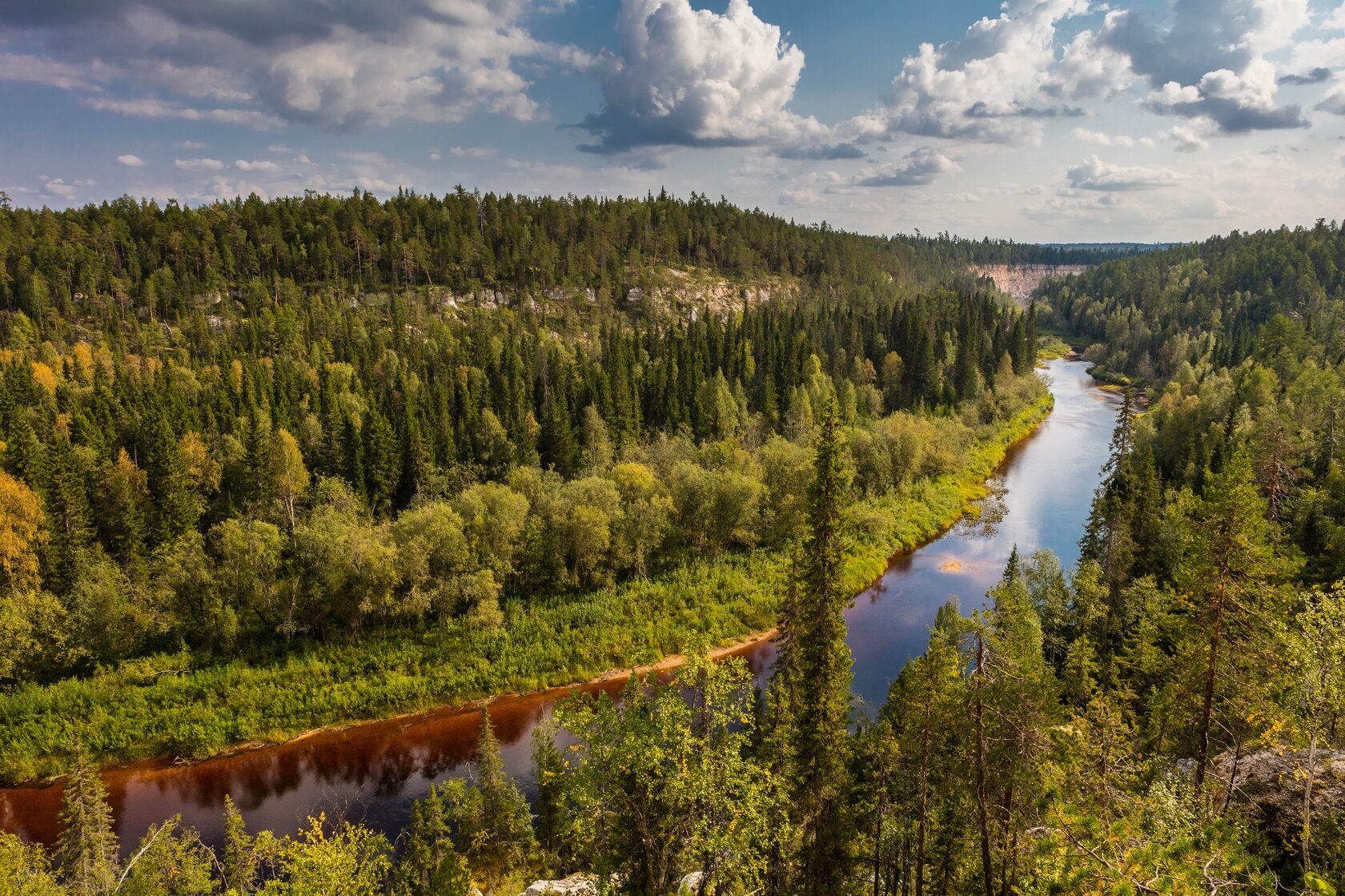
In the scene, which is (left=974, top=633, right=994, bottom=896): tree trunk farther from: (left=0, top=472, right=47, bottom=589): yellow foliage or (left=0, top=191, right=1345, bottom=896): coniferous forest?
(left=0, top=472, right=47, bottom=589): yellow foliage

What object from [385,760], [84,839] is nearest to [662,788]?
[84,839]

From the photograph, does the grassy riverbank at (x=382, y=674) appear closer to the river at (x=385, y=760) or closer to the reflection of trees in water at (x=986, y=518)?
the river at (x=385, y=760)

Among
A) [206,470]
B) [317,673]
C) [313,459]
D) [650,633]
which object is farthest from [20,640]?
[650,633]

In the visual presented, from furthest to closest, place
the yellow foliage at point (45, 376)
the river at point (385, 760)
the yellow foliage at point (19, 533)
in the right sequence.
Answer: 1. the yellow foliage at point (45, 376)
2. the yellow foliage at point (19, 533)
3. the river at point (385, 760)

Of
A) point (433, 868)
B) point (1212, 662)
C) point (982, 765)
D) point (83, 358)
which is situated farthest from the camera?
point (83, 358)

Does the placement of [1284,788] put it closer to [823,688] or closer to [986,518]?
[823,688]

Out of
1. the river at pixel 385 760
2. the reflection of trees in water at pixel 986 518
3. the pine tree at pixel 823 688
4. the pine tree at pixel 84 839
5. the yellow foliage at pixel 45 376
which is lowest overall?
the river at pixel 385 760

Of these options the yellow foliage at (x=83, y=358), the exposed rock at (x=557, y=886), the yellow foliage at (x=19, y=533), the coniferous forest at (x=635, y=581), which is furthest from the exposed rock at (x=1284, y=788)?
the yellow foliage at (x=83, y=358)
